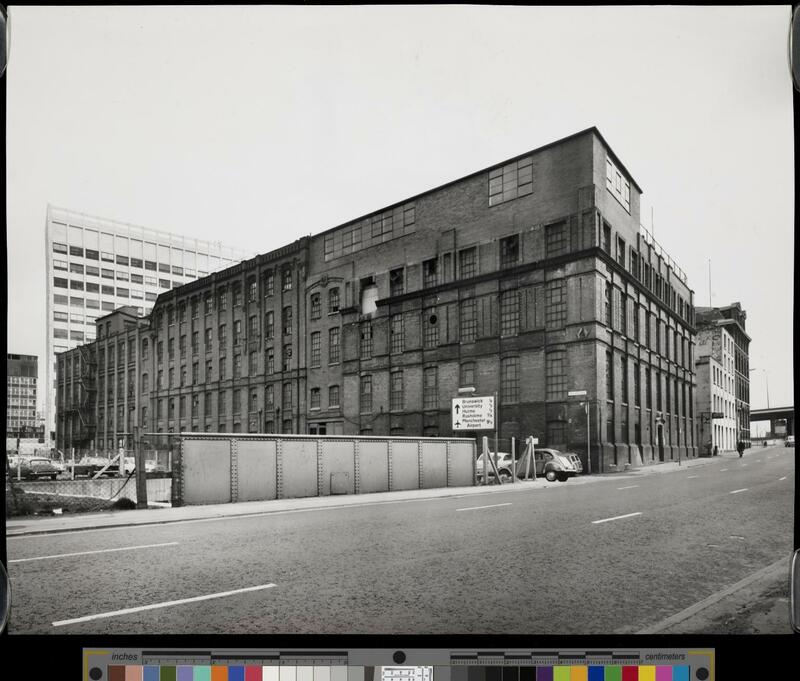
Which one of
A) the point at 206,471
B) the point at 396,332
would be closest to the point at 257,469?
the point at 206,471

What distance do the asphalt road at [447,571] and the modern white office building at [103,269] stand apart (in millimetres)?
842

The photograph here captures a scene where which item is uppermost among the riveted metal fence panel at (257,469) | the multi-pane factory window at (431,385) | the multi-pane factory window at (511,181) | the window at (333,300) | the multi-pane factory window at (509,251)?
the multi-pane factory window at (511,181)

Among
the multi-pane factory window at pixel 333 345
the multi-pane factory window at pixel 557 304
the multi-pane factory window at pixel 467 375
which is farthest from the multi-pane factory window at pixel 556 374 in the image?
the multi-pane factory window at pixel 333 345

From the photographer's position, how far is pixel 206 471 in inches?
186

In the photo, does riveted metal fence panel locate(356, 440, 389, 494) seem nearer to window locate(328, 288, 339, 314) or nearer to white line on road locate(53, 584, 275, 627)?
window locate(328, 288, 339, 314)

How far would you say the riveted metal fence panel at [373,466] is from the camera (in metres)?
5.17

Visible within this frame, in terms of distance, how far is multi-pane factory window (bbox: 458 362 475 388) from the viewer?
3.72 meters

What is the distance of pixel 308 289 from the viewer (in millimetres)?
3766

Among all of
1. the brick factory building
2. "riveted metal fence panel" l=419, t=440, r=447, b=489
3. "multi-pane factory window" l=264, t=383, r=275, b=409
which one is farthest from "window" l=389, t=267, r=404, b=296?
"riveted metal fence panel" l=419, t=440, r=447, b=489

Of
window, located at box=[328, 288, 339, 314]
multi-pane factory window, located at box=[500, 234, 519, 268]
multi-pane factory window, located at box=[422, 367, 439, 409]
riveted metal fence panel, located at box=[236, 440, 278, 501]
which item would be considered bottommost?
riveted metal fence panel, located at box=[236, 440, 278, 501]

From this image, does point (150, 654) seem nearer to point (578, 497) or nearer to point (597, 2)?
point (578, 497)

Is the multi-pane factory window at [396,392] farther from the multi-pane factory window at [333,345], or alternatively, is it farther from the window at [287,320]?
the window at [287,320]

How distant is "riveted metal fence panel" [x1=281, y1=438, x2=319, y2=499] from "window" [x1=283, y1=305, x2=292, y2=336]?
3.57ft

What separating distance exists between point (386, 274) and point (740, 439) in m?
2.11
